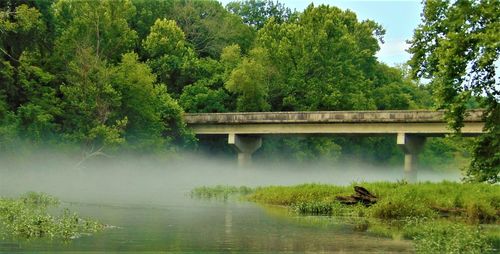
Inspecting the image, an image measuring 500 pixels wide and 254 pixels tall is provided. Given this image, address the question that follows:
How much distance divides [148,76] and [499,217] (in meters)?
43.0

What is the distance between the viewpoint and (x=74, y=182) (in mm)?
59250

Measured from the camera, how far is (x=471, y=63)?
33750 mm

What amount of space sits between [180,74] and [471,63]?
57029 mm

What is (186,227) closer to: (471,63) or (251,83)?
(471,63)

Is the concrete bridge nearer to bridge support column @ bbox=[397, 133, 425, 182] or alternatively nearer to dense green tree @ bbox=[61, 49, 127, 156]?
bridge support column @ bbox=[397, 133, 425, 182]

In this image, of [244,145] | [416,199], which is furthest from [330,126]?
[416,199]

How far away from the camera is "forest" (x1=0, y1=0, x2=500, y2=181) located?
62900mm

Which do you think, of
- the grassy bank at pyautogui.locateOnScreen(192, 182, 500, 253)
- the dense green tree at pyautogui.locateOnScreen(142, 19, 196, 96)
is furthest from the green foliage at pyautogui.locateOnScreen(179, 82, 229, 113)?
the grassy bank at pyautogui.locateOnScreen(192, 182, 500, 253)

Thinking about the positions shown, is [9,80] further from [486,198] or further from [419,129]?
[486,198]

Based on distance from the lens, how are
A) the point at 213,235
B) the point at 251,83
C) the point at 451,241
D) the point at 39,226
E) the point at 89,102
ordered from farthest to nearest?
Answer: the point at 251,83 → the point at 89,102 → the point at 213,235 → the point at 39,226 → the point at 451,241

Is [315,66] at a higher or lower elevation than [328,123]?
higher

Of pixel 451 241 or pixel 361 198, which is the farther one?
pixel 361 198

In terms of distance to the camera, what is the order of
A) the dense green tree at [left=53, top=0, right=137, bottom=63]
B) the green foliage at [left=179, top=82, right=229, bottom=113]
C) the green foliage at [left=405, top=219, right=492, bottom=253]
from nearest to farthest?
the green foliage at [left=405, top=219, right=492, bottom=253] → the dense green tree at [left=53, top=0, right=137, bottom=63] → the green foliage at [left=179, top=82, right=229, bottom=113]

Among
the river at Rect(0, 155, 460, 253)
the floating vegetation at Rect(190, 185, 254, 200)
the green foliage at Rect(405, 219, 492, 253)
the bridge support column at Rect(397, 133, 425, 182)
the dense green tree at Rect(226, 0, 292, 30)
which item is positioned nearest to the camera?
the river at Rect(0, 155, 460, 253)
